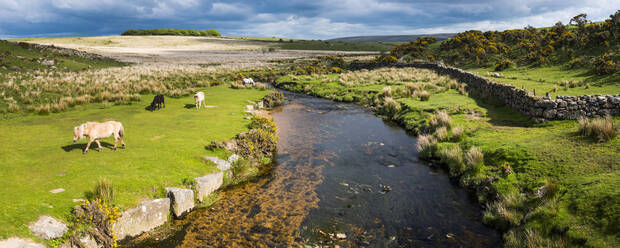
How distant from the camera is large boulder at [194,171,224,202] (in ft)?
36.4

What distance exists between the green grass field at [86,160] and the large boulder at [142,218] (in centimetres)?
34

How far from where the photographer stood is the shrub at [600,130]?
1162 cm

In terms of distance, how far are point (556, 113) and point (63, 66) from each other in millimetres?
64991

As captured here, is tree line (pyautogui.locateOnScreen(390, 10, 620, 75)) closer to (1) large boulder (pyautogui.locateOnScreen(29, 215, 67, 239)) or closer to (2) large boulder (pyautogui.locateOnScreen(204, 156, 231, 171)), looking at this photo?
(2) large boulder (pyautogui.locateOnScreen(204, 156, 231, 171))

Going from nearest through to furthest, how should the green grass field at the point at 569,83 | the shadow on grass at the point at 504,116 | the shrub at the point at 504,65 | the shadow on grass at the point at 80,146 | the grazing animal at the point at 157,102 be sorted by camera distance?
the shadow on grass at the point at 80,146, the shadow on grass at the point at 504,116, the grazing animal at the point at 157,102, the green grass field at the point at 569,83, the shrub at the point at 504,65

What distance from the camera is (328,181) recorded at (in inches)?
540

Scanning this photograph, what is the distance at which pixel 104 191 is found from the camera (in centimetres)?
869

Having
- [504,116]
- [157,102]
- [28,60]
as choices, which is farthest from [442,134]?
[28,60]

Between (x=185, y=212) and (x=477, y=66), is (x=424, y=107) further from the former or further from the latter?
(x=477, y=66)

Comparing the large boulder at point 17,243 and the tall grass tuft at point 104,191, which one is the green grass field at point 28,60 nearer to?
the tall grass tuft at point 104,191

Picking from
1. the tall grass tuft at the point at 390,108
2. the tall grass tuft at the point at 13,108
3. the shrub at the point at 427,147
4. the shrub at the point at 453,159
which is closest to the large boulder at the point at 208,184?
the shrub at the point at 453,159

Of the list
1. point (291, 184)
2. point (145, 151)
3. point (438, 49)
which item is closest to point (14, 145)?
point (145, 151)

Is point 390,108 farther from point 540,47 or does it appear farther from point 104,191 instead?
point 540,47

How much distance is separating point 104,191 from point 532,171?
563 inches
